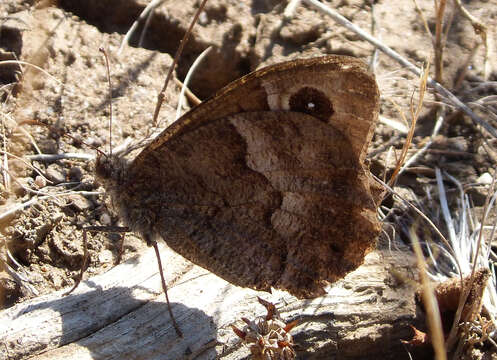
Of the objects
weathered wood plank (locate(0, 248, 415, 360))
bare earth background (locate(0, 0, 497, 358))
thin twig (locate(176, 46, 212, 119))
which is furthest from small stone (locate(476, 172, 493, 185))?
thin twig (locate(176, 46, 212, 119))

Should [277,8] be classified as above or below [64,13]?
above

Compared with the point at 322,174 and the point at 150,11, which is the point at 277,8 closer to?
the point at 150,11

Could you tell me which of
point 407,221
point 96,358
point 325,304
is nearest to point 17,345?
point 96,358

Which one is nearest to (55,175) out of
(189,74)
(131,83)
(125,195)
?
(125,195)

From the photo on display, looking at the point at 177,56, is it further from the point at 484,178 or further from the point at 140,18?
the point at 484,178

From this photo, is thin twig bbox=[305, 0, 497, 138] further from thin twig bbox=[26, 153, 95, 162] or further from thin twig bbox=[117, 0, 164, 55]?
thin twig bbox=[26, 153, 95, 162]

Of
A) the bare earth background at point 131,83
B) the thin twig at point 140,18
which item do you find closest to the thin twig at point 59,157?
the bare earth background at point 131,83
